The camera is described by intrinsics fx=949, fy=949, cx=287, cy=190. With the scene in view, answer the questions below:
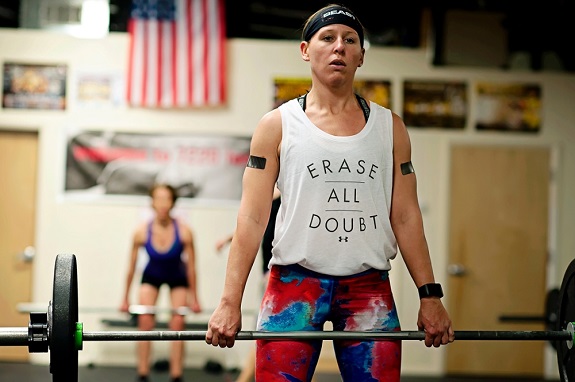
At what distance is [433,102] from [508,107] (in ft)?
2.07

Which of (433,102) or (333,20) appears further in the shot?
(433,102)

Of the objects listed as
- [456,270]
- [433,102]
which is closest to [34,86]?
[433,102]

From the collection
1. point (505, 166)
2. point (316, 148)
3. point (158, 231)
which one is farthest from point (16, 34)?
point (316, 148)

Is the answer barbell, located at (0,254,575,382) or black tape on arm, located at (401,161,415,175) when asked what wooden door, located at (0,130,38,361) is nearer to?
barbell, located at (0,254,575,382)

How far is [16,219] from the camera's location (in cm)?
771

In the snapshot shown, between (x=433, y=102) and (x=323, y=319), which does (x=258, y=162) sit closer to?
(x=323, y=319)

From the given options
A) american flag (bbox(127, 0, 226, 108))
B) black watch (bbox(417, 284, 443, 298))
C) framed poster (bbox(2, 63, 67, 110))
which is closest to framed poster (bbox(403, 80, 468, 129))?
american flag (bbox(127, 0, 226, 108))

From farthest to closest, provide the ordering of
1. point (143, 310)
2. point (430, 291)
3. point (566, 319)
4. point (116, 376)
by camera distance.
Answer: point (116, 376)
point (143, 310)
point (566, 319)
point (430, 291)

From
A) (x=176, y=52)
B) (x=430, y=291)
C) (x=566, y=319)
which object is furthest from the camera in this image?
(x=176, y=52)

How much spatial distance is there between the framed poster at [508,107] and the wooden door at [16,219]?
11.9ft

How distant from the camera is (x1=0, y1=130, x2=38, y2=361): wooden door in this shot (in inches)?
302

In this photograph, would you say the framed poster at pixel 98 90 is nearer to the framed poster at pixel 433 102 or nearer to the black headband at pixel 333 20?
the framed poster at pixel 433 102

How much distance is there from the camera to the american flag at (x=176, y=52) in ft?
24.4

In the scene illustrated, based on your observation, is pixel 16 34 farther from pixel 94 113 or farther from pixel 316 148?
pixel 316 148
